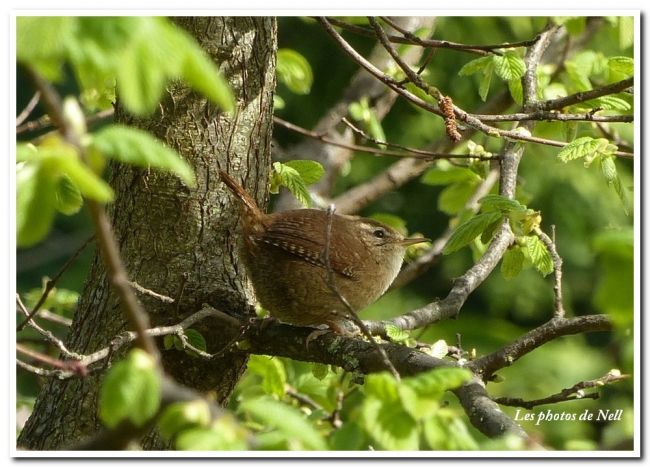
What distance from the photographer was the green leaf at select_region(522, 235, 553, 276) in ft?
9.53

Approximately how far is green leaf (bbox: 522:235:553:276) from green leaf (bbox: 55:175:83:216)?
148cm

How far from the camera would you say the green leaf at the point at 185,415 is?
4.73 feet

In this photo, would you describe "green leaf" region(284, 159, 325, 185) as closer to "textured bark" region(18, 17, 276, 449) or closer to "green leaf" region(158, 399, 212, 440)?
"textured bark" region(18, 17, 276, 449)

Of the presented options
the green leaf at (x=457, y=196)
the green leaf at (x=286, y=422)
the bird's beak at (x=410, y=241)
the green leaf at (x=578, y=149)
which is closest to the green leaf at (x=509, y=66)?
the green leaf at (x=578, y=149)

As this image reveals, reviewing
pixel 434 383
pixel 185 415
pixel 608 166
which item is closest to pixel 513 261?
pixel 608 166

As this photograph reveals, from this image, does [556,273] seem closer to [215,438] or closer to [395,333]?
[395,333]

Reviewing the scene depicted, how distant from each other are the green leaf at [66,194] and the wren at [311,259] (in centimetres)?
65

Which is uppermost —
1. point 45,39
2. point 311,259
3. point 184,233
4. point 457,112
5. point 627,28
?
point 45,39

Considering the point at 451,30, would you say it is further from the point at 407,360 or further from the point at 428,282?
the point at 407,360

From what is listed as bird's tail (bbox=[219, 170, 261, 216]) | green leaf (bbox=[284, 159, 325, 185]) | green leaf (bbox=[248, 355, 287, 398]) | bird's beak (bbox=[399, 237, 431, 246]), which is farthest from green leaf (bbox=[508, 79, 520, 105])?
green leaf (bbox=[248, 355, 287, 398])

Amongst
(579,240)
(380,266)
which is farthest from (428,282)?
(380,266)

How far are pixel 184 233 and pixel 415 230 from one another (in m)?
5.13

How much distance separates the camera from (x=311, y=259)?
11.3 ft

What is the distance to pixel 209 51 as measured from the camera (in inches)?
114
